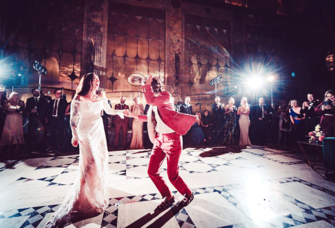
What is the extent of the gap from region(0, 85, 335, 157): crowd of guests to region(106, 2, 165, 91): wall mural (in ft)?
7.08

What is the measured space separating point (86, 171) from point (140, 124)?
4.05 m

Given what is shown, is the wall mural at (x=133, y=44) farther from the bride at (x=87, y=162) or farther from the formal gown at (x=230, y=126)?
the bride at (x=87, y=162)

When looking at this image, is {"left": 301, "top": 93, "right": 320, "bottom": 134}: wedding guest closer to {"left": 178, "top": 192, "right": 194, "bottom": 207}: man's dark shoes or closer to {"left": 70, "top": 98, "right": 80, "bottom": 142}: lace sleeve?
{"left": 178, "top": 192, "right": 194, "bottom": 207}: man's dark shoes

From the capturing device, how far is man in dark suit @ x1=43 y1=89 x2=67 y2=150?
498cm

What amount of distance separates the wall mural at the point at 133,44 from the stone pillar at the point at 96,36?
24 centimetres

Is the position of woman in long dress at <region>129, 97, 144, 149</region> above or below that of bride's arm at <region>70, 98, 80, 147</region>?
below

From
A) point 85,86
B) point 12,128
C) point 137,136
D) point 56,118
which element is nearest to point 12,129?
point 12,128

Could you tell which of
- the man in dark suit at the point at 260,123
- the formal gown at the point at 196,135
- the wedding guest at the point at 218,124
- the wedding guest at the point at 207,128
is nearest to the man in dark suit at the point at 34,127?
the formal gown at the point at 196,135

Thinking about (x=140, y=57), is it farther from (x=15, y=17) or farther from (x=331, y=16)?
(x=331, y=16)

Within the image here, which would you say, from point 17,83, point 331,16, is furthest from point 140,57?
point 331,16

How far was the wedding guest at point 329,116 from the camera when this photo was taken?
4043mm

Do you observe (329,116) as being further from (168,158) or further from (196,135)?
(168,158)

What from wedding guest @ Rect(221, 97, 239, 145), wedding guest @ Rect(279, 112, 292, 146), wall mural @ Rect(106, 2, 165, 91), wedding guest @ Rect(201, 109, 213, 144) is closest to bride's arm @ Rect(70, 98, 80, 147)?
wedding guest @ Rect(201, 109, 213, 144)

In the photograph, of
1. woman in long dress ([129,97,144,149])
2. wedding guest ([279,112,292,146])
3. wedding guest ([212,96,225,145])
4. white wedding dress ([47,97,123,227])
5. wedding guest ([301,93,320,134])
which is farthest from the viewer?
wedding guest ([212,96,225,145])
